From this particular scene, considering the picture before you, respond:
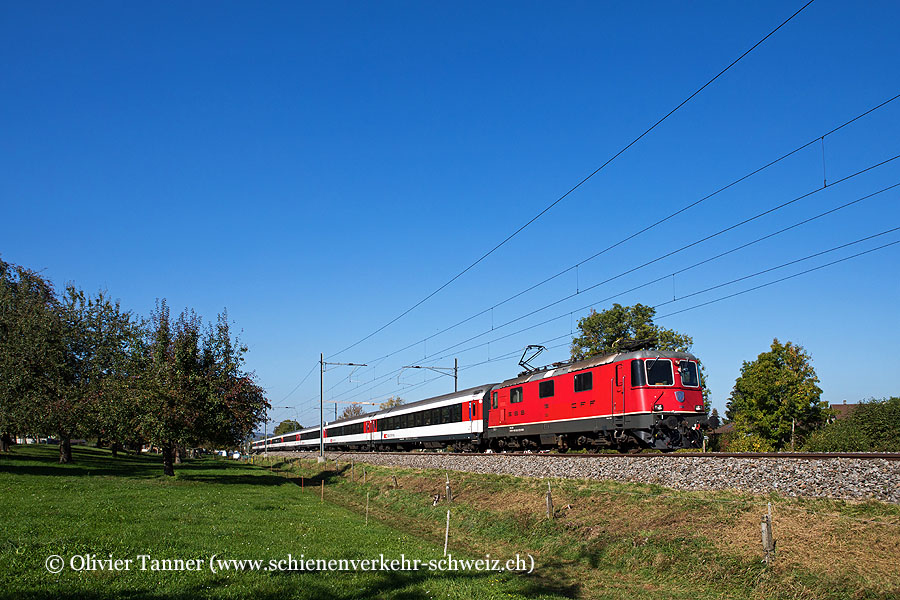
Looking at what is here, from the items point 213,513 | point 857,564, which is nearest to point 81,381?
point 213,513

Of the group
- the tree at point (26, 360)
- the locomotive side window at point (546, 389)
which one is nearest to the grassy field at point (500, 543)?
the locomotive side window at point (546, 389)

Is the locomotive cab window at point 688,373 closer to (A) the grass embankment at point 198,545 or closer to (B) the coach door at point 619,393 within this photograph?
(B) the coach door at point 619,393

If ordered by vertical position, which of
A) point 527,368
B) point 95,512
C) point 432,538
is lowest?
Answer: point 432,538

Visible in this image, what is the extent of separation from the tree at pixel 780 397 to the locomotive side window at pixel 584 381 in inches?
1712

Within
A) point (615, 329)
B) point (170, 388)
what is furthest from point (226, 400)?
point (615, 329)

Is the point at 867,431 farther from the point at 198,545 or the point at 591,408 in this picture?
the point at 198,545

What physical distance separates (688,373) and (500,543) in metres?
10.6

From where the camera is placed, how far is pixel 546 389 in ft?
104

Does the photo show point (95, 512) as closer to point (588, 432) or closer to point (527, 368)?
point (588, 432)

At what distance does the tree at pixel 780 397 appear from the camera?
209ft

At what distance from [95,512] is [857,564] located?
1969 centimetres

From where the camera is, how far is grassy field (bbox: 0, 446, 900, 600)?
39.7ft

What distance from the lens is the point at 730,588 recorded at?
13.3 metres

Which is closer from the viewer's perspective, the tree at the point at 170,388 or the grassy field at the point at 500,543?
the grassy field at the point at 500,543
